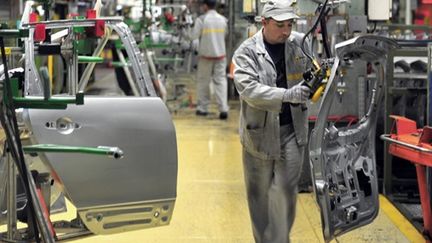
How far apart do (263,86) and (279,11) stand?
0.46 m

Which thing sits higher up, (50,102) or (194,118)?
(50,102)

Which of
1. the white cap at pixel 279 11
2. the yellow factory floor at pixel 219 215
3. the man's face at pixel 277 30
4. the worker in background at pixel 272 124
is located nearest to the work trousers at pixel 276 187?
the worker in background at pixel 272 124

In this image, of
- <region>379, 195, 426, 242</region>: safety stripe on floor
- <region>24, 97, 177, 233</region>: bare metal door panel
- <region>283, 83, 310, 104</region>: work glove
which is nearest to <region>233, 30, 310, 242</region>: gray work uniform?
<region>283, 83, 310, 104</region>: work glove

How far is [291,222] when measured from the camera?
4.64 meters

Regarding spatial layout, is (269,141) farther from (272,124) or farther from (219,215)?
(219,215)

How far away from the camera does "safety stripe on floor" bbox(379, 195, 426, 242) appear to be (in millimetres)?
5795

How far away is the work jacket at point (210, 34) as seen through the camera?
39.4ft

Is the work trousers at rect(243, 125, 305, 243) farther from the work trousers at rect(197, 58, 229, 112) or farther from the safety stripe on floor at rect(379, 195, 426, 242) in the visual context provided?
the work trousers at rect(197, 58, 229, 112)

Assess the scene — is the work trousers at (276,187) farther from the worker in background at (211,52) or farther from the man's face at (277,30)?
the worker in background at (211,52)

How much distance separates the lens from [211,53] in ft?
39.8

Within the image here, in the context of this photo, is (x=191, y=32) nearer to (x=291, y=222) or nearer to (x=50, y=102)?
(x=291, y=222)

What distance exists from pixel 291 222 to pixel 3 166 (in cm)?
184

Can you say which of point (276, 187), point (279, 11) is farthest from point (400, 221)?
point (279, 11)

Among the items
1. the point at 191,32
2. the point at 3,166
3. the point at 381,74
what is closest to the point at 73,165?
the point at 3,166
